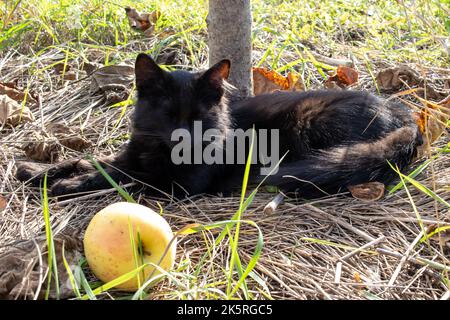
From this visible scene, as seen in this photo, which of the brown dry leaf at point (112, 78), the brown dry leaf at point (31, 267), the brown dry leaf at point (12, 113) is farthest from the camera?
the brown dry leaf at point (112, 78)

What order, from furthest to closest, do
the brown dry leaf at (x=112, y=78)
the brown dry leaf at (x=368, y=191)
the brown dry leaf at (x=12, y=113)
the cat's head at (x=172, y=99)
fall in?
the brown dry leaf at (x=112, y=78) < the brown dry leaf at (x=12, y=113) < the cat's head at (x=172, y=99) < the brown dry leaf at (x=368, y=191)

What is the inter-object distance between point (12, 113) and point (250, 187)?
1.81m

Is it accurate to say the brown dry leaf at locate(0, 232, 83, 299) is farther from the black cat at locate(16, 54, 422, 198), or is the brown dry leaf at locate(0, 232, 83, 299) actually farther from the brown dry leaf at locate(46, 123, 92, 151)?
the brown dry leaf at locate(46, 123, 92, 151)

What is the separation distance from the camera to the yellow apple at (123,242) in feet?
6.84

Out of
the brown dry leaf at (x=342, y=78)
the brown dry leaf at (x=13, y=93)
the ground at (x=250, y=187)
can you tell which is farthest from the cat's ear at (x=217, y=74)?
the brown dry leaf at (x=13, y=93)

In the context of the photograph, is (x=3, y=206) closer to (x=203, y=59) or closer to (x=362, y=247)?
(x=362, y=247)

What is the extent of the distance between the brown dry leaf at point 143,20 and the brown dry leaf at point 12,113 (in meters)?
1.54

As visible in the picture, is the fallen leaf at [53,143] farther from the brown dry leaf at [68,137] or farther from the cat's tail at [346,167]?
the cat's tail at [346,167]

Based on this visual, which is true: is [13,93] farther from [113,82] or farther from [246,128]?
[246,128]

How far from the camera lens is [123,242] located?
208 centimetres

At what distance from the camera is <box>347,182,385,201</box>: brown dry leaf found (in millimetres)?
3010

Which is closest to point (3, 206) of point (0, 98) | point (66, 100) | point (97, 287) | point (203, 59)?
point (97, 287)

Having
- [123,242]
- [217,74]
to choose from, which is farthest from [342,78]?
[123,242]

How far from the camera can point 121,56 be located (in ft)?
15.4
